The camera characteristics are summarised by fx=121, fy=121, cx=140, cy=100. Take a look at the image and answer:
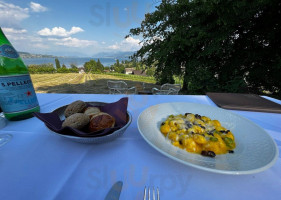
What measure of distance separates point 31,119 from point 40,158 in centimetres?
31

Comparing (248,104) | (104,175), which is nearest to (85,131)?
(104,175)

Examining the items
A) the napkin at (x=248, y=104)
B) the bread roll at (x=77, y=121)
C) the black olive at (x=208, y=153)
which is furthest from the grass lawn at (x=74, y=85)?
the black olive at (x=208, y=153)

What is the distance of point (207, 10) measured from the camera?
2.21 m

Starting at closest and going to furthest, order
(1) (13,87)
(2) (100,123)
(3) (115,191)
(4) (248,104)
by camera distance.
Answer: (3) (115,191) → (2) (100,123) → (1) (13,87) → (4) (248,104)

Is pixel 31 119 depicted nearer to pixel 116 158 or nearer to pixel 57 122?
pixel 57 122

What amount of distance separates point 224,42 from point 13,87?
3.43m

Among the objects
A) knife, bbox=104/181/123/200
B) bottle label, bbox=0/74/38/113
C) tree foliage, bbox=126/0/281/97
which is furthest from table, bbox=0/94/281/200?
tree foliage, bbox=126/0/281/97

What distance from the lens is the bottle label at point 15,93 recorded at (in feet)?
1.53

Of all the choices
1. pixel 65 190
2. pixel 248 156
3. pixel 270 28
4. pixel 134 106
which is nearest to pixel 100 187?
pixel 65 190

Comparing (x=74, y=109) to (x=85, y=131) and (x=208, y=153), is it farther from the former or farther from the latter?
(x=208, y=153)

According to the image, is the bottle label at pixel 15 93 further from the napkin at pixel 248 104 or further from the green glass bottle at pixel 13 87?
the napkin at pixel 248 104

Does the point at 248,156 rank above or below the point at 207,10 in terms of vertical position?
below

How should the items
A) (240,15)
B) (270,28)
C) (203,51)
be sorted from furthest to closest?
(203,51)
(270,28)
(240,15)

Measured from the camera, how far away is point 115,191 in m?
0.26
